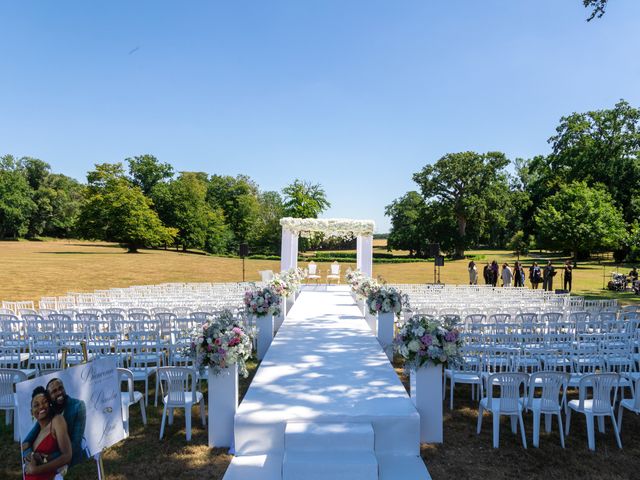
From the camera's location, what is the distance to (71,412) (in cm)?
335

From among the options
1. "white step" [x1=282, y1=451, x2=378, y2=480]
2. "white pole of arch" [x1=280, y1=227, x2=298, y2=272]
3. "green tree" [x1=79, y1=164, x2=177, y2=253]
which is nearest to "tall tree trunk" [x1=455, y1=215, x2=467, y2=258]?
"green tree" [x1=79, y1=164, x2=177, y2=253]

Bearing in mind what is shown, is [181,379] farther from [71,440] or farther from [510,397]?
[510,397]

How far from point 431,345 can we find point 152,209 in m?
61.2

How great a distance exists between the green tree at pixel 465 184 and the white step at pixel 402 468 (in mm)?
53188

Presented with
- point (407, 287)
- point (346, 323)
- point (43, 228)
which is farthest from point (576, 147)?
point (43, 228)

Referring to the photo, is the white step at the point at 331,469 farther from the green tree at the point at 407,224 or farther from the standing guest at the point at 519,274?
the green tree at the point at 407,224

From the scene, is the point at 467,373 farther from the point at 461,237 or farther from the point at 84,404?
the point at 461,237

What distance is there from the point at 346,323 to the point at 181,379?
6260 mm

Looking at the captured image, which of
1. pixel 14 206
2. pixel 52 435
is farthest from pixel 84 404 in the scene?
pixel 14 206

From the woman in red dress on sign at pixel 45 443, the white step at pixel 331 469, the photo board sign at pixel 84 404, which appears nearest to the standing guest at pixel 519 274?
the white step at pixel 331 469

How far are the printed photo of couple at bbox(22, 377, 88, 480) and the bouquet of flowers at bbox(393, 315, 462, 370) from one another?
3865 mm

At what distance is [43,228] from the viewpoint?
73938 mm

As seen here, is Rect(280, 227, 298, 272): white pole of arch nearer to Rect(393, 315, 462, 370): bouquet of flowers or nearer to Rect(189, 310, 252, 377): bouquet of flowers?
Rect(189, 310, 252, 377): bouquet of flowers

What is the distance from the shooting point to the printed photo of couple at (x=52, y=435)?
3092mm
